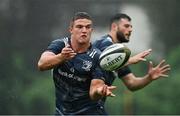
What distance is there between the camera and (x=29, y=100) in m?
15.3

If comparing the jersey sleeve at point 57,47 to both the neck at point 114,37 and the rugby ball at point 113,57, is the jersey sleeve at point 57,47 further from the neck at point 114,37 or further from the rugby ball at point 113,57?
the neck at point 114,37

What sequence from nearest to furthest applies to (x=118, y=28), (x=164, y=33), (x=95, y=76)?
1. (x=95, y=76)
2. (x=118, y=28)
3. (x=164, y=33)

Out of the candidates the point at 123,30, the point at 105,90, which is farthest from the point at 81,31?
the point at 123,30

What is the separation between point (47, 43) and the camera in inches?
589

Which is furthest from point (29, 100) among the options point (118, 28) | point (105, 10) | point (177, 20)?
point (118, 28)

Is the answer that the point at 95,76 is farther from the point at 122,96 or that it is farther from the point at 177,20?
the point at 177,20

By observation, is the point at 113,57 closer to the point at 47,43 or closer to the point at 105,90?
the point at 105,90

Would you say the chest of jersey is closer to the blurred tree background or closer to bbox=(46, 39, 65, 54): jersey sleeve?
bbox=(46, 39, 65, 54): jersey sleeve

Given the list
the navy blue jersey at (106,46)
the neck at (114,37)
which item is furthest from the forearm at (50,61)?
the neck at (114,37)

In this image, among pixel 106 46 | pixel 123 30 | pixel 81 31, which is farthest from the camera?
pixel 123 30

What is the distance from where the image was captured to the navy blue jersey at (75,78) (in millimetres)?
7723

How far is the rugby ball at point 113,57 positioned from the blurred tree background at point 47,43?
274 inches

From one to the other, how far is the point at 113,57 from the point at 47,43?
287 inches

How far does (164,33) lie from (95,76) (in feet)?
27.2
